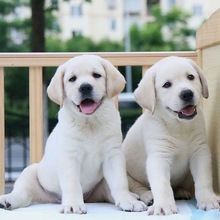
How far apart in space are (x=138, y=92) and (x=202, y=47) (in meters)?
0.59

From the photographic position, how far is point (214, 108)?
96.0 inches

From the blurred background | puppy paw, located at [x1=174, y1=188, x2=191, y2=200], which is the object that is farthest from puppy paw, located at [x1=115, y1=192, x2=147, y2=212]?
the blurred background

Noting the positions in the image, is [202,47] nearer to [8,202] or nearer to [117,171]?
[117,171]

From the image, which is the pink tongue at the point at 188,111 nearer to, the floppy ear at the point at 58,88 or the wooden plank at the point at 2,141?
the floppy ear at the point at 58,88

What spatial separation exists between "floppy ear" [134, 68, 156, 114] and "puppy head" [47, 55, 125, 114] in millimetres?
80

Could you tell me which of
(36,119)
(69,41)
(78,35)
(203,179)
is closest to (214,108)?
(203,179)

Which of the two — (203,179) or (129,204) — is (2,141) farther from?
(203,179)

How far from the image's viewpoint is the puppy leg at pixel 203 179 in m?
2.09

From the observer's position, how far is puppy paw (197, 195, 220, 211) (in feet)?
6.76

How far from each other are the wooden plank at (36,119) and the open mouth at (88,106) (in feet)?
1.95

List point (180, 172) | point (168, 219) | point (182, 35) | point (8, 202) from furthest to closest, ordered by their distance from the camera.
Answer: point (182, 35), point (180, 172), point (8, 202), point (168, 219)

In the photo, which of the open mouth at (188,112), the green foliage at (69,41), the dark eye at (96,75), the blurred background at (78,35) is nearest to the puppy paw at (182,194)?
the open mouth at (188,112)

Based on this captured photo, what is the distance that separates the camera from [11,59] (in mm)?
2711

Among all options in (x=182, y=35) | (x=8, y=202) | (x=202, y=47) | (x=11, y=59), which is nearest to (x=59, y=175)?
(x=8, y=202)
